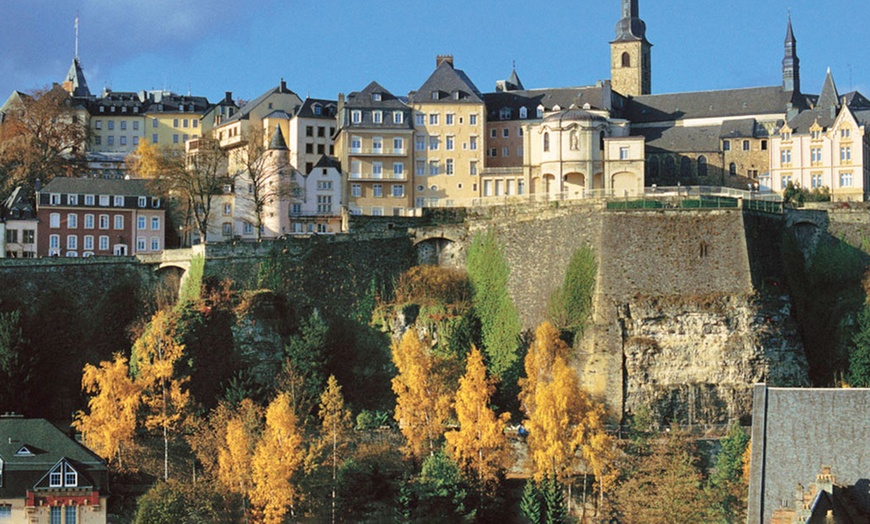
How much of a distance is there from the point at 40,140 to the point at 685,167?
36847 mm

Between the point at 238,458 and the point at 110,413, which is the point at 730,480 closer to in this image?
the point at 238,458

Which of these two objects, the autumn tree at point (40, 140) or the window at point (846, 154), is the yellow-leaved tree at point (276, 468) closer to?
the autumn tree at point (40, 140)

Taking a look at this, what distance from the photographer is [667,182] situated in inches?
3406

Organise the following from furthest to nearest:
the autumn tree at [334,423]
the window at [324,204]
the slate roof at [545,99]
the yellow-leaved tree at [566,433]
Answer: the slate roof at [545,99]
the window at [324,204]
the autumn tree at [334,423]
the yellow-leaved tree at [566,433]

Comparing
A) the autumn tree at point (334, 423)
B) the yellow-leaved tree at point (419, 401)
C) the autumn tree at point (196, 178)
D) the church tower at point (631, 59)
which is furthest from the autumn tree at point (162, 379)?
the church tower at point (631, 59)

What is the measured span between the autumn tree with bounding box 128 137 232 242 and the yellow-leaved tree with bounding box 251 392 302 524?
69.2ft

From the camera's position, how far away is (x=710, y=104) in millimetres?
93438

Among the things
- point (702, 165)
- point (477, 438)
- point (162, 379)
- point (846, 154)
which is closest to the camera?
point (477, 438)

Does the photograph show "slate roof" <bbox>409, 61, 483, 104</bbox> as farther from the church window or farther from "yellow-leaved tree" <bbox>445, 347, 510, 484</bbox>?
"yellow-leaved tree" <bbox>445, 347, 510, 484</bbox>

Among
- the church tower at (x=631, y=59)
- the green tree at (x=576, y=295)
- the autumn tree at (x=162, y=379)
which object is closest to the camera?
the autumn tree at (x=162, y=379)

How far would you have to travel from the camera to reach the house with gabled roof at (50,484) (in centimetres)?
5738

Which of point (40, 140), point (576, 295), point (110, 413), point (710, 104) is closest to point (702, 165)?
point (710, 104)

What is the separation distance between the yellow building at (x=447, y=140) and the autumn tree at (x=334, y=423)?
25.2 meters

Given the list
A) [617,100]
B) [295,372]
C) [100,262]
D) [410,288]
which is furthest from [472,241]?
[617,100]
